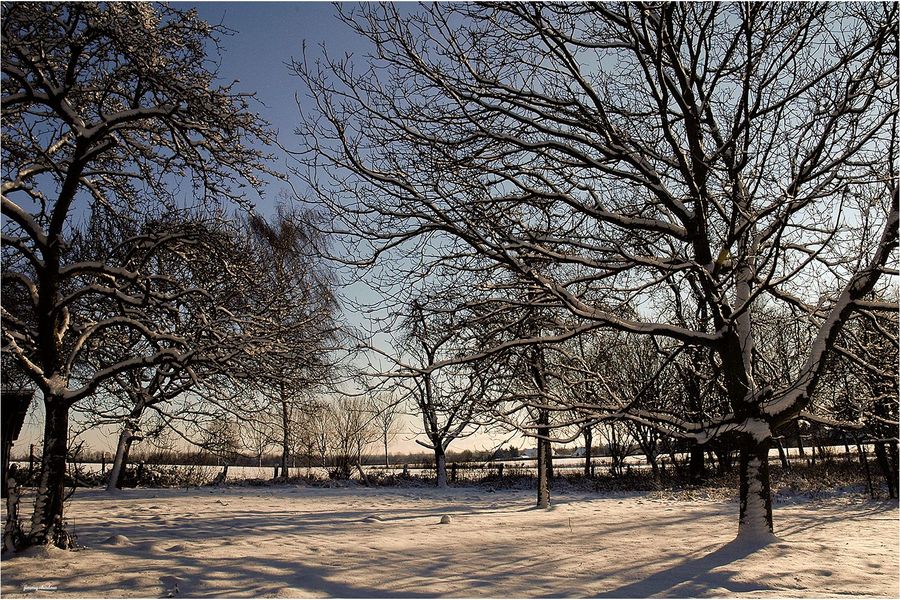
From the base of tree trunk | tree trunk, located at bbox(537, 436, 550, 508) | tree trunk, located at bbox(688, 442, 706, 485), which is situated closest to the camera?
the base of tree trunk

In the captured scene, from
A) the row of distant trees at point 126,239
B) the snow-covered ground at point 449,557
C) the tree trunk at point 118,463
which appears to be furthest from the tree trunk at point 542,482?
the tree trunk at point 118,463

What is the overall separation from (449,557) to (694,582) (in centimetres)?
284

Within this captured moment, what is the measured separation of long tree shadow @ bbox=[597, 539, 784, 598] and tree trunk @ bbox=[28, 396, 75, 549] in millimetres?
6078

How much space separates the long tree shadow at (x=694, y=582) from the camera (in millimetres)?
5539

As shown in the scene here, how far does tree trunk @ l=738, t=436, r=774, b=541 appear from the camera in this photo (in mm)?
→ 7117

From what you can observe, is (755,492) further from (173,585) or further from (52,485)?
(52,485)

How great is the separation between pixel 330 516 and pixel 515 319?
6.00 m

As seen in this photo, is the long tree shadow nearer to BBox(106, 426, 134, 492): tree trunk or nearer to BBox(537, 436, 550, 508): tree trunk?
BBox(537, 436, 550, 508): tree trunk

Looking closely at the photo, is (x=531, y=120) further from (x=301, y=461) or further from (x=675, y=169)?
(x=301, y=461)

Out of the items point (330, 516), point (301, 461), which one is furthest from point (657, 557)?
point (301, 461)

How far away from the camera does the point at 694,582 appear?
586 cm

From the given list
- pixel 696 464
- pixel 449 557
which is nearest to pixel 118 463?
pixel 449 557

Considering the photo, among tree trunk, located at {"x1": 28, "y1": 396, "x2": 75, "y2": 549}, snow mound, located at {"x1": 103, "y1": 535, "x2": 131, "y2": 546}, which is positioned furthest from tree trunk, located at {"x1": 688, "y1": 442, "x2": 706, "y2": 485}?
tree trunk, located at {"x1": 28, "y1": 396, "x2": 75, "y2": 549}

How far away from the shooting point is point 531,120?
7914 millimetres
